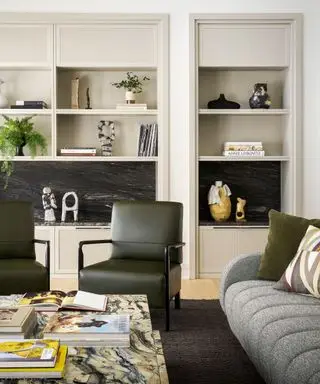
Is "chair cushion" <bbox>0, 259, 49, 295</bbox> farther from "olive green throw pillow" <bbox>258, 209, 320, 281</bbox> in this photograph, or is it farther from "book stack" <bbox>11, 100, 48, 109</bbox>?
"book stack" <bbox>11, 100, 48, 109</bbox>

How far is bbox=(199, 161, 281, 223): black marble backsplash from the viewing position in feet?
19.8

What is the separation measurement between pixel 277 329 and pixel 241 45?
3829mm

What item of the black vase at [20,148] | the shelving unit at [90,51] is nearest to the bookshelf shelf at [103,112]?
the shelving unit at [90,51]

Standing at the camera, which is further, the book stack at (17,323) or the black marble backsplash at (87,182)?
the black marble backsplash at (87,182)

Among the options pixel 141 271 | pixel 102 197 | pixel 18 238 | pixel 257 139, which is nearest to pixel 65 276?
pixel 102 197

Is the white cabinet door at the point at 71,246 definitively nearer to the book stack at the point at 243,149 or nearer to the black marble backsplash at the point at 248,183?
the black marble backsplash at the point at 248,183

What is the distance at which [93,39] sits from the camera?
564cm

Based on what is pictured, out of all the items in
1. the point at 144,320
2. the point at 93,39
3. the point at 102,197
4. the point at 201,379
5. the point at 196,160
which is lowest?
the point at 201,379

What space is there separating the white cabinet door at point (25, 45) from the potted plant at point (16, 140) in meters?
0.57

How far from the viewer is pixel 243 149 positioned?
5.74 metres

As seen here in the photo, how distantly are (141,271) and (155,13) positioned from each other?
2.96 metres

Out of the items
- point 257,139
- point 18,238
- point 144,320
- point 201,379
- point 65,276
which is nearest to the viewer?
point 144,320

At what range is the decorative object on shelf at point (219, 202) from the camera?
578cm

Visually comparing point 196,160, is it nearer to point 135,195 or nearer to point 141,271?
point 135,195
